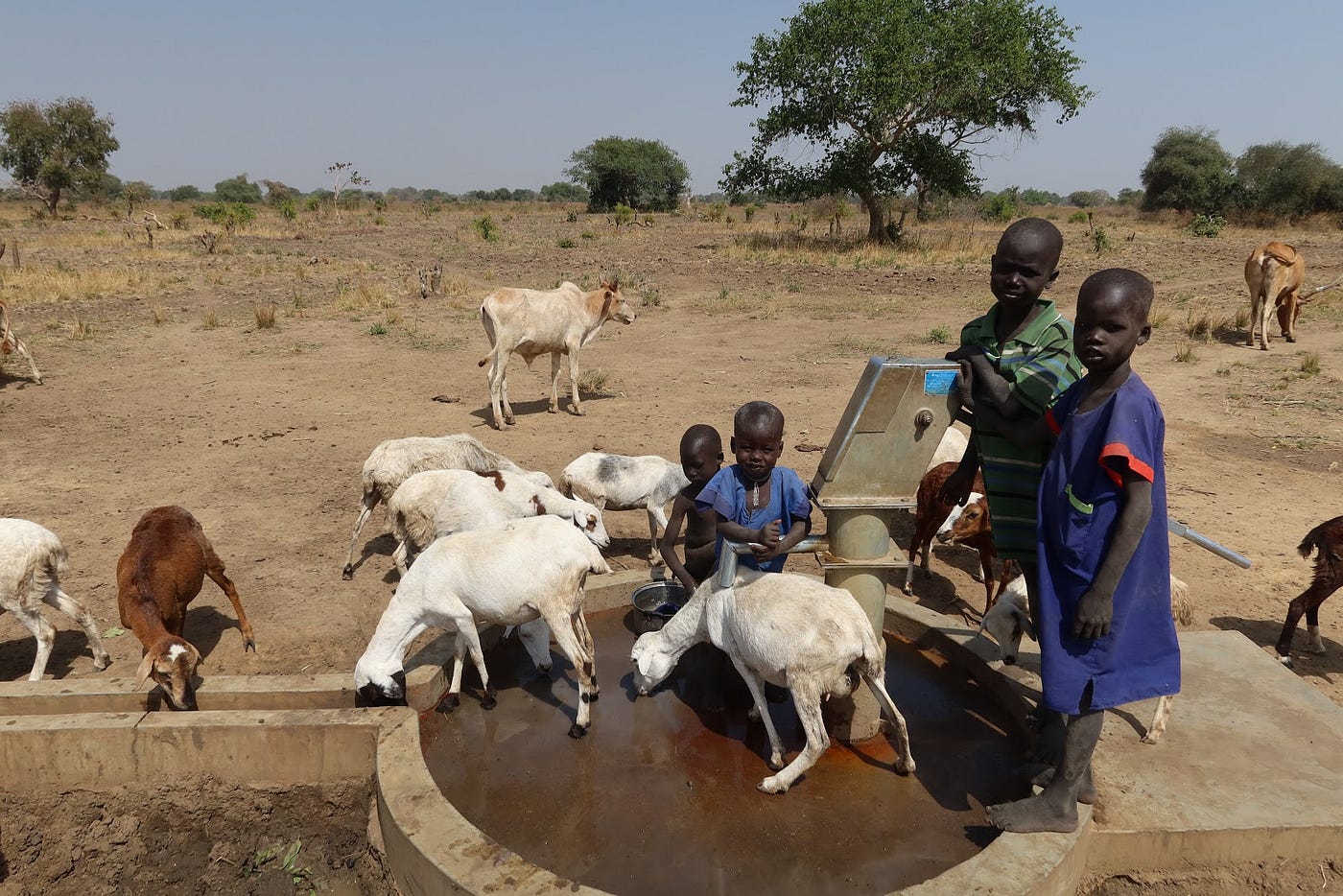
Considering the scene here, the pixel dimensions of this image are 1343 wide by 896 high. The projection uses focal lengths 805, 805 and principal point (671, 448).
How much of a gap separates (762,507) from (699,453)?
94 centimetres

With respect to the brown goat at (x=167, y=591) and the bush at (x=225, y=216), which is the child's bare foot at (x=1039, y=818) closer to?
the brown goat at (x=167, y=591)

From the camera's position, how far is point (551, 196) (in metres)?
100

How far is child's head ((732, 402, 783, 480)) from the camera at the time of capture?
370 centimetres

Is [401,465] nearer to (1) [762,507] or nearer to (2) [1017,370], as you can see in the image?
(1) [762,507]

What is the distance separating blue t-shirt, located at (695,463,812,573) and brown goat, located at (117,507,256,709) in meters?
2.74

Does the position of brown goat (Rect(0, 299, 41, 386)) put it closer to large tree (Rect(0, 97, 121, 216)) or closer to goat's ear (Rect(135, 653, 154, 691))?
goat's ear (Rect(135, 653, 154, 691))

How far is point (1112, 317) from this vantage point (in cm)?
265

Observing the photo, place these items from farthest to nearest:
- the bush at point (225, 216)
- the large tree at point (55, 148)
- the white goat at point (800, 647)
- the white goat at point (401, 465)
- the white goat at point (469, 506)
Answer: the large tree at point (55, 148) → the bush at point (225, 216) → the white goat at point (401, 465) → the white goat at point (469, 506) → the white goat at point (800, 647)

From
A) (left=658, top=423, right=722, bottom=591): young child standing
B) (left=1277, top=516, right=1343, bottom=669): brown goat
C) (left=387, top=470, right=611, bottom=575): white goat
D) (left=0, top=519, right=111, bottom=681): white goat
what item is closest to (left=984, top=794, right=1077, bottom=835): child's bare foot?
(left=658, top=423, right=722, bottom=591): young child standing

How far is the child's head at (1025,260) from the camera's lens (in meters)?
3.06

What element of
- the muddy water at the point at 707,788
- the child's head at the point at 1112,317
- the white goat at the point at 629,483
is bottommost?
the muddy water at the point at 707,788

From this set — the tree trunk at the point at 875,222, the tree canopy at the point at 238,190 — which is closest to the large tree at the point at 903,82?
the tree trunk at the point at 875,222

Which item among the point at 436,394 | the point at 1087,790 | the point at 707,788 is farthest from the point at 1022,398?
the point at 436,394

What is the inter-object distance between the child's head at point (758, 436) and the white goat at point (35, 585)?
14.0 ft
